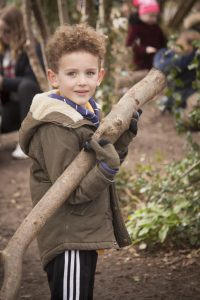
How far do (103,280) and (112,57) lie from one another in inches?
97.5

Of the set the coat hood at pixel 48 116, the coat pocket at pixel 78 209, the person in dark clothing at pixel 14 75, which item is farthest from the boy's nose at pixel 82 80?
the person in dark clothing at pixel 14 75

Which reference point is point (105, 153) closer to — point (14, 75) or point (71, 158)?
point (71, 158)

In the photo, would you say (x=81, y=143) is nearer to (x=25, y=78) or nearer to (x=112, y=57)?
(x=112, y=57)

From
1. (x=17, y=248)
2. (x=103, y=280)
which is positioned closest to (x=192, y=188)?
(x=103, y=280)

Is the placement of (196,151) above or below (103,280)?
above

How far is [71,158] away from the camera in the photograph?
2744mm

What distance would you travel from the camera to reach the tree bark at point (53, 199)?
2453mm

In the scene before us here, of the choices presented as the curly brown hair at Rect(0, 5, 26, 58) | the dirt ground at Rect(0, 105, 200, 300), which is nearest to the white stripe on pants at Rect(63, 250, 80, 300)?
the dirt ground at Rect(0, 105, 200, 300)

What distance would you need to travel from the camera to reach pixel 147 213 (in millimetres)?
4516

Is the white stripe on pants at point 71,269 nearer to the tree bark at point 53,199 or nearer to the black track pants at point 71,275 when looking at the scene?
the black track pants at point 71,275

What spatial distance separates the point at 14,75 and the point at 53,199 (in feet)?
16.1

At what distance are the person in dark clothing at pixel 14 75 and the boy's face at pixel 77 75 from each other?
14.0 feet

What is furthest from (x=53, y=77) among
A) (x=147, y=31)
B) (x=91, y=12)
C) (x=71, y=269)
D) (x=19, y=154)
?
(x=147, y=31)

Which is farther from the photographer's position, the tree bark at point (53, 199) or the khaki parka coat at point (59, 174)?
the khaki parka coat at point (59, 174)
